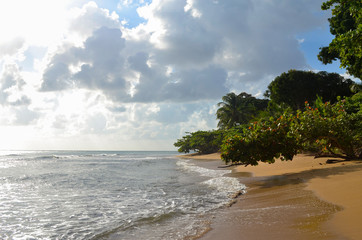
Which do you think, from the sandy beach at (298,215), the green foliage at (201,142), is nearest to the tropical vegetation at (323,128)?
the sandy beach at (298,215)

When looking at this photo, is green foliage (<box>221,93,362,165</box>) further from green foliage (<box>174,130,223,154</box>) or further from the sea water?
green foliage (<box>174,130,223,154</box>)

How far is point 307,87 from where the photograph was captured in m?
35.6

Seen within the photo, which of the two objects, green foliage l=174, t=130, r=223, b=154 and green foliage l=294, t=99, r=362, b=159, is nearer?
green foliage l=294, t=99, r=362, b=159

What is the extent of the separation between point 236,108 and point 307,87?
1587 cm

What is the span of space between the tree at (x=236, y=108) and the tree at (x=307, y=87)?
37.3 ft

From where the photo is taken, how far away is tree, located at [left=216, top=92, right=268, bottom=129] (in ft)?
160

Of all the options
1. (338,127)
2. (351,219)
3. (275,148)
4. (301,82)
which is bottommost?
(351,219)

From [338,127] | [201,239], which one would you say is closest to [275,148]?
[338,127]

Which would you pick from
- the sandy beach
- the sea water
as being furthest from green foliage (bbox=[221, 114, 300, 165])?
the sandy beach

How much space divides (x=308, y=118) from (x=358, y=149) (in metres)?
4.89

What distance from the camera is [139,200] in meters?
9.08

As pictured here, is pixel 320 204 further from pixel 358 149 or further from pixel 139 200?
pixel 358 149

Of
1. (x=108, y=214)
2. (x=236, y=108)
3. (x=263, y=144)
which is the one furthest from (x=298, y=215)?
(x=236, y=108)

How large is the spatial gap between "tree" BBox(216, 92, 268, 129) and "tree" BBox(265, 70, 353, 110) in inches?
447
